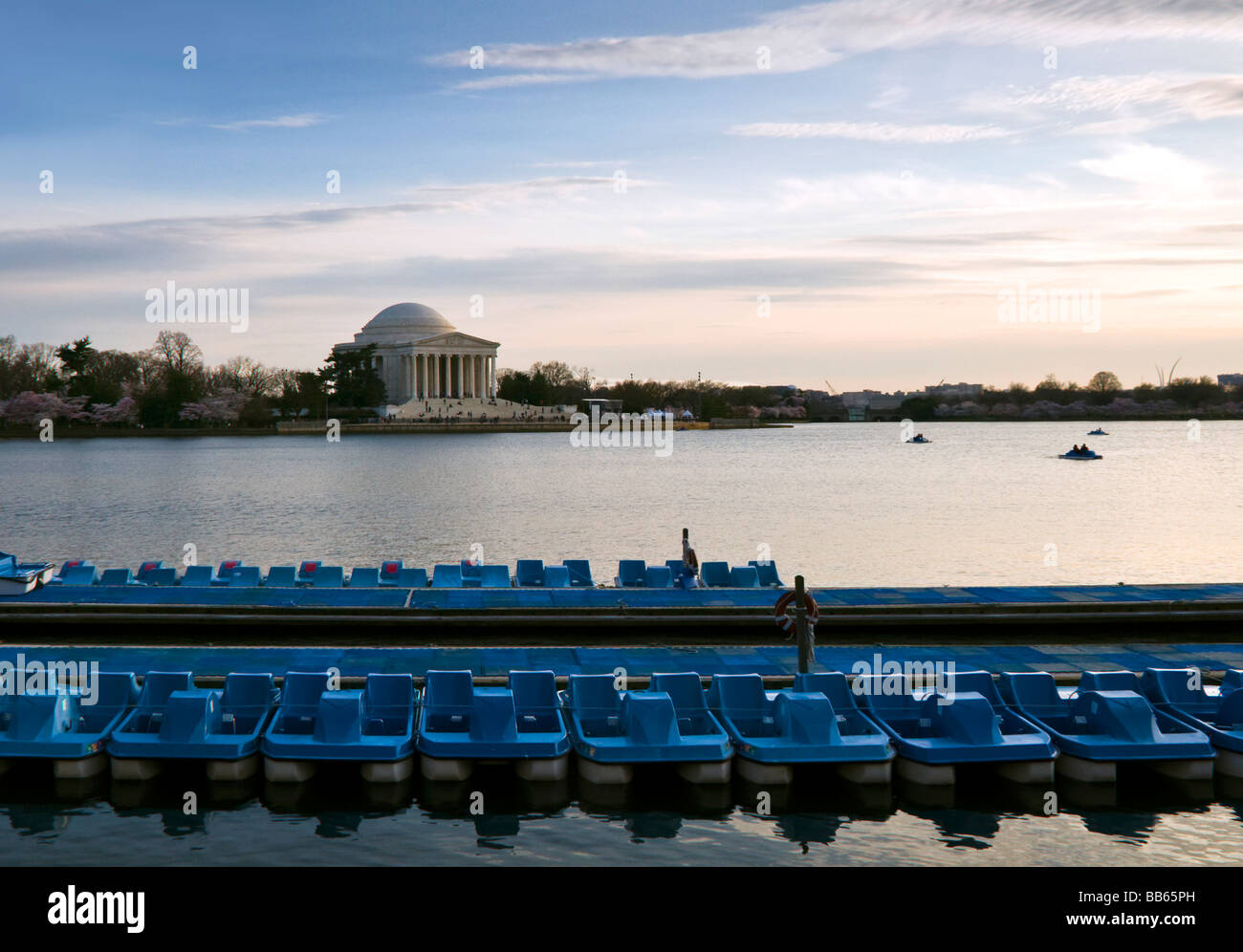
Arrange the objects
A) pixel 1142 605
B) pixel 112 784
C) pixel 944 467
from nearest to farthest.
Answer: pixel 112 784, pixel 1142 605, pixel 944 467

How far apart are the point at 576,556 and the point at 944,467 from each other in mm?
75279

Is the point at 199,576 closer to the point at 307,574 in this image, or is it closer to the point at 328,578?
the point at 307,574

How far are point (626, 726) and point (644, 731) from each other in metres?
0.39

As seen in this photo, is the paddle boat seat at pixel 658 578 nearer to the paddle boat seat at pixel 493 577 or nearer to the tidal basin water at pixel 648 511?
the paddle boat seat at pixel 493 577

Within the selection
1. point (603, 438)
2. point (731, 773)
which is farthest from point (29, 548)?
point (603, 438)

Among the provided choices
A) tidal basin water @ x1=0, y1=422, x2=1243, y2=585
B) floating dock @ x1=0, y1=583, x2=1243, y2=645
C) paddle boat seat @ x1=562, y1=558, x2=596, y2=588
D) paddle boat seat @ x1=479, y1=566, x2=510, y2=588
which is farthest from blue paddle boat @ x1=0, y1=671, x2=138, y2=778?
tidal basin water @ x1=0, y1=422, x2=1243, y2=585

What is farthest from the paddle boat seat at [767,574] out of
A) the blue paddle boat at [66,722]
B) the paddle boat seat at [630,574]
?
the blue paddle boat at [66,722]

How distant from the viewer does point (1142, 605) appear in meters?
23.7

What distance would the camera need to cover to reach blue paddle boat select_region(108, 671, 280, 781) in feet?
48.7

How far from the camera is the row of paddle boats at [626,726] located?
14.8 metres

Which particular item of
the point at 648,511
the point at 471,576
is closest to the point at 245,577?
the point at 471,576

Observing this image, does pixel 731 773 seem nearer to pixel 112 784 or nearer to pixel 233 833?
pixel 233 833

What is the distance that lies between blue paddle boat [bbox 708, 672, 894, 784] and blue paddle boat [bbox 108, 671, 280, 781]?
6.15 meters

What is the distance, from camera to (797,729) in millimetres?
14922
